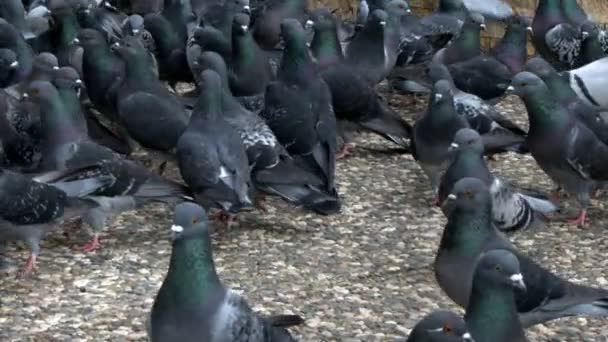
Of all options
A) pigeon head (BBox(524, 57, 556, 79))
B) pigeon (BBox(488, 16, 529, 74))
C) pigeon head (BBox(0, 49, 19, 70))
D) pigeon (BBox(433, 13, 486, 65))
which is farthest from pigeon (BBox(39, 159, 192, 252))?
pigeon (BBox(488, 16, 529, 74))

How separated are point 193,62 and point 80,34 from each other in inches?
39.5

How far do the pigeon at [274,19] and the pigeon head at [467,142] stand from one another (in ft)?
13.0

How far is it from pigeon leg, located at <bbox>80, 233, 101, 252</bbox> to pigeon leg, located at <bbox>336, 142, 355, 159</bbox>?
276 centimetres

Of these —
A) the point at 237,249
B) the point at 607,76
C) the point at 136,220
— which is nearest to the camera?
the point at 237,249

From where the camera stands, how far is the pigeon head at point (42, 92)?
8.07 m

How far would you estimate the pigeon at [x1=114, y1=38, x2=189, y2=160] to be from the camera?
843 cm

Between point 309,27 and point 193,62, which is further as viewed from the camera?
point 309,27

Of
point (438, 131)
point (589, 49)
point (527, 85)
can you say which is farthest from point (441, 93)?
point (589, 49)

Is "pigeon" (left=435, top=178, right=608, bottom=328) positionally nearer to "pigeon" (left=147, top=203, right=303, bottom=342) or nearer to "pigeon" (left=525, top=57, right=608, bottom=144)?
"pigeon" (left=147, top=203, right=303, bottom=342)

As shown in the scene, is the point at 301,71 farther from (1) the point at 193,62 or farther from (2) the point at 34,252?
(2) the point at 34,252

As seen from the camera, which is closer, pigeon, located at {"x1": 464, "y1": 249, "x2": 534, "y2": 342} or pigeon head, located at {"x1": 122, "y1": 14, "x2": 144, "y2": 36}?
pigeon, located at {"x1": 464, "y1": 249, "x2": 534, "y2": 342}

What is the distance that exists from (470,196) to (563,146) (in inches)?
87.7

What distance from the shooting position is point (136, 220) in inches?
327

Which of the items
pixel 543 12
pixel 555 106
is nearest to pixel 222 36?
pixel 555 106
